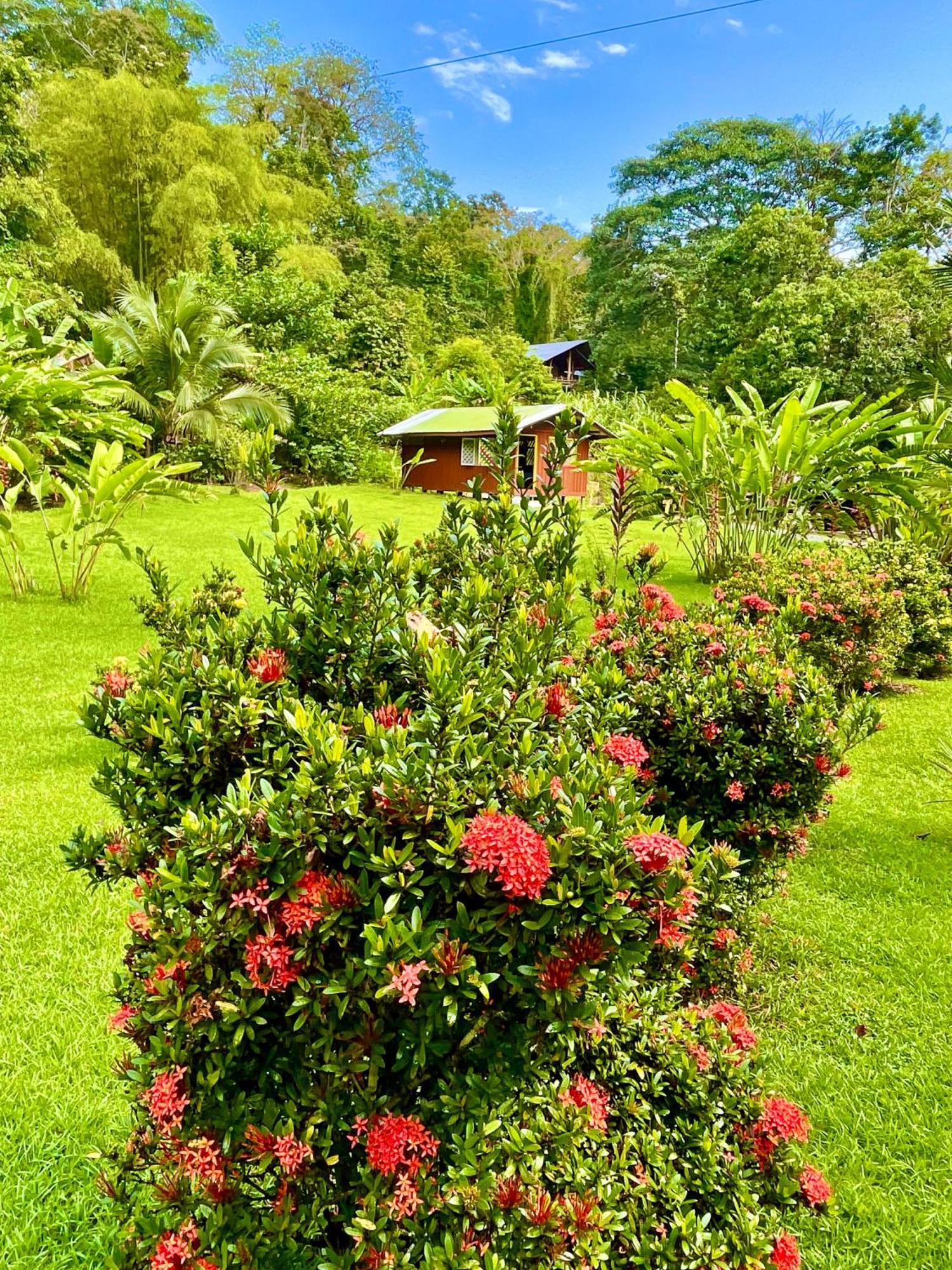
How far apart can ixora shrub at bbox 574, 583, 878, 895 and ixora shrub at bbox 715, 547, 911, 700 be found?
198 centimetres

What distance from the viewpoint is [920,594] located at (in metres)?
5.64

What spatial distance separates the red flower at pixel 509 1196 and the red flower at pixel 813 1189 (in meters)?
0.60

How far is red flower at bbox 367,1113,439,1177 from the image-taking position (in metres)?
0.97

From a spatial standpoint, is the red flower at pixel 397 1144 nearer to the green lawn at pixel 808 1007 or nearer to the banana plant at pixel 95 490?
the green lawn at pixel 808 1007

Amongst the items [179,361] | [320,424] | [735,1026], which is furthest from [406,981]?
[320,424]

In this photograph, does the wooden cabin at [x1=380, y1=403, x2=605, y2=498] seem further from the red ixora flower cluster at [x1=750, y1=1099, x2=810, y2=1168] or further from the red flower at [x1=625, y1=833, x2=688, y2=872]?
the red flower at [x1=625, y1=833, x2=688, y2=872]

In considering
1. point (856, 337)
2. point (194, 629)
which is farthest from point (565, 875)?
point (856, 337)

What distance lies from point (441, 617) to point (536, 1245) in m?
1.08

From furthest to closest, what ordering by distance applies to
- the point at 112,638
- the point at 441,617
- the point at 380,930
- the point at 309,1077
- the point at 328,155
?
the point at 328,155, the point at 112,638, the point at 441,617, the point at 309,1077, the point at 380,930

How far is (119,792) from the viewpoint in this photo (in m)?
1.26

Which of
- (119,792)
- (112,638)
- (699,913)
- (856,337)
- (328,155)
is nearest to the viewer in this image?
(119,792)

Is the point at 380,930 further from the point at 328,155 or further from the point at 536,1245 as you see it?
the point at 328,155

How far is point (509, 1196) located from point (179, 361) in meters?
15.3

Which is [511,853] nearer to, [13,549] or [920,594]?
[920,594]
